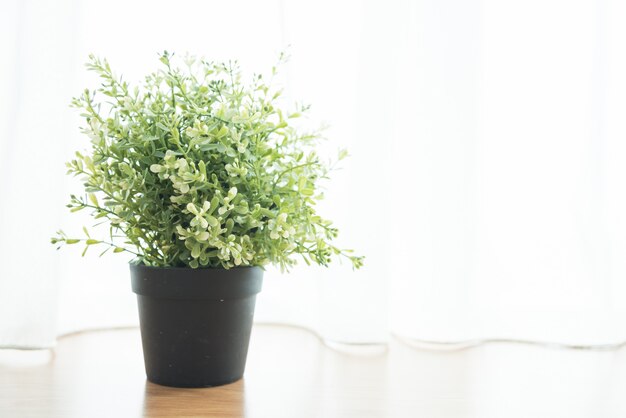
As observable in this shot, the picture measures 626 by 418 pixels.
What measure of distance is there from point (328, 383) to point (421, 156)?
0.49 meters

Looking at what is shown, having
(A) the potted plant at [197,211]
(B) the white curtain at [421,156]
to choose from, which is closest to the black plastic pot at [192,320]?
(A) the potted plant at [197,211]

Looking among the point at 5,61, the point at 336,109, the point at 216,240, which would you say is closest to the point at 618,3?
the point at 336,109

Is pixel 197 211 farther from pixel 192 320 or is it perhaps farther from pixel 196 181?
pixel 192 320

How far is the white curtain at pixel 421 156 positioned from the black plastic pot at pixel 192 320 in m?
0.31

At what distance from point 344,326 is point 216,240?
0.43 m

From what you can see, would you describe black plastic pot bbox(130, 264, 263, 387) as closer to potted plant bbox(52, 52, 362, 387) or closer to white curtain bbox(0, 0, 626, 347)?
potted plant bbox(52, 52, 362, 387)

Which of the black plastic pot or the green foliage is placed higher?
the green foliage

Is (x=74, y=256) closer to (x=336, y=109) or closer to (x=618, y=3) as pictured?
(x=336, y=109)

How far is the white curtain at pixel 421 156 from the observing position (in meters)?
1.28

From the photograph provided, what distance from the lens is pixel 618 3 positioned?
1.36 metres

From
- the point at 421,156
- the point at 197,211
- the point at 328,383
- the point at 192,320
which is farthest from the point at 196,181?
the point at 421,156

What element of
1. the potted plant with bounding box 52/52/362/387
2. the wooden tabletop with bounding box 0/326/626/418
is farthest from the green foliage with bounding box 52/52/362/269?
the wooden tabletop with bounding box 0/326/626/418

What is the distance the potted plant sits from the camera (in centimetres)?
98

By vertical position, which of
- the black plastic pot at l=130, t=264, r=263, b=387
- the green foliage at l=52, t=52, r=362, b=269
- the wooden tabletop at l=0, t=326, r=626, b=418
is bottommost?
the wooden tabletop at l=0, t=326, r=626, b=418
